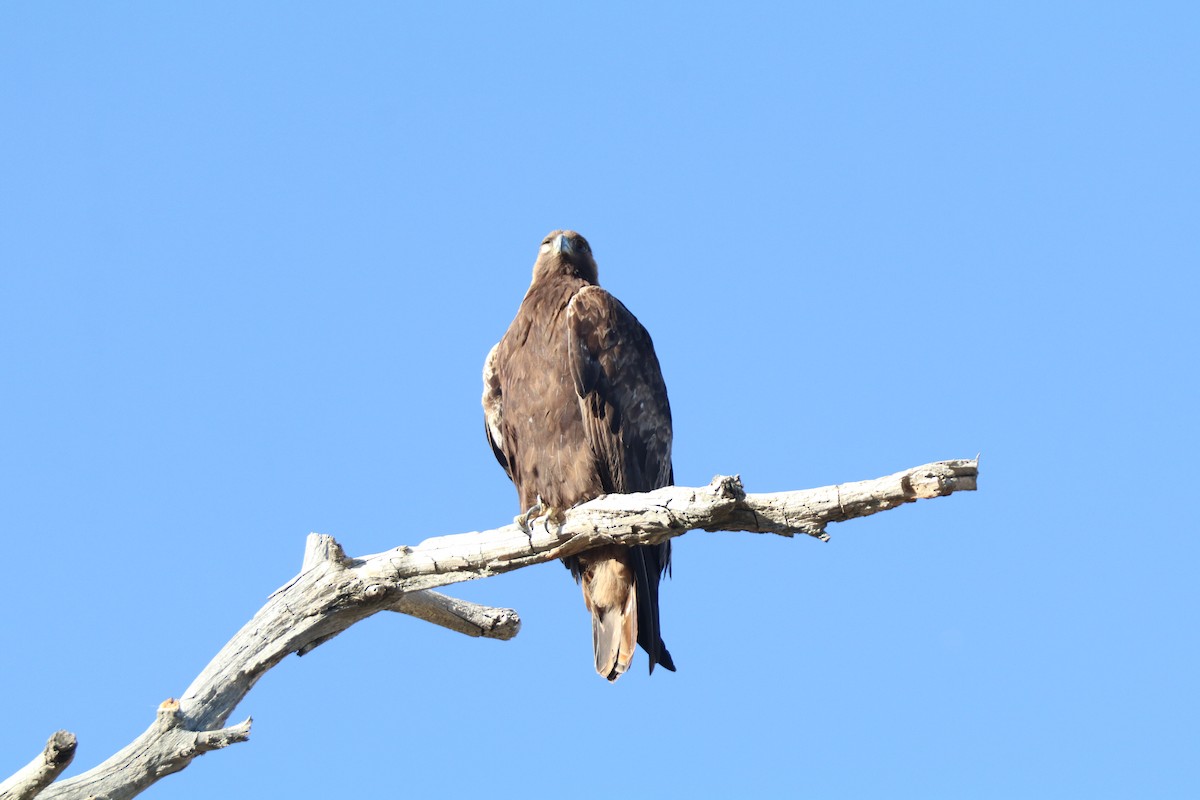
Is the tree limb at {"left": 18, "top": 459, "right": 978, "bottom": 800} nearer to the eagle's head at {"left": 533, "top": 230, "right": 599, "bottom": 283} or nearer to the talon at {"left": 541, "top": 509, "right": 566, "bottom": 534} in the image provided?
the talon at {"left": 541, "top": 509, "right": 566, "bottom": 534}

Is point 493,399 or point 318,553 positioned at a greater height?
point 493,399

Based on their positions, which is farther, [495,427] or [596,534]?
[495,427]

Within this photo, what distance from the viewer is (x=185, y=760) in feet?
17.9

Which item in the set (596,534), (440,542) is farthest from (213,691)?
(596,534)

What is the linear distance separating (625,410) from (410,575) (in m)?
1.64

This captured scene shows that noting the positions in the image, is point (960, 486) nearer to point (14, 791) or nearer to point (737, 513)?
point (737, 513)

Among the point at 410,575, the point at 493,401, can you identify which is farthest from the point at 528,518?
the point at 493,401

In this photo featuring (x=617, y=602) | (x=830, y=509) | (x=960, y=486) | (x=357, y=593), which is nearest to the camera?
(x=960, y=486)

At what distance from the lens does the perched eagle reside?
6914 mm

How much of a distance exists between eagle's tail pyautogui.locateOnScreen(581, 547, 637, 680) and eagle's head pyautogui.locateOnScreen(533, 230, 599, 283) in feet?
6.89

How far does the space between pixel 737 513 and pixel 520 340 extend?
102 inches

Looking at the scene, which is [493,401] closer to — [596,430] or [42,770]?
[596,430]

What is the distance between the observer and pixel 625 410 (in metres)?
7.13

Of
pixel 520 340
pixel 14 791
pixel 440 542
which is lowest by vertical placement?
pixel 14 791
